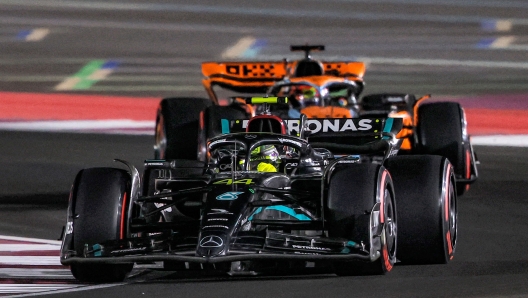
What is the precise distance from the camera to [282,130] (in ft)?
40.9

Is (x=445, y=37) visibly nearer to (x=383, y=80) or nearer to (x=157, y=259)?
(x=383, y=80)

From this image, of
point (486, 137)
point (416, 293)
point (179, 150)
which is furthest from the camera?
point (486, 137)

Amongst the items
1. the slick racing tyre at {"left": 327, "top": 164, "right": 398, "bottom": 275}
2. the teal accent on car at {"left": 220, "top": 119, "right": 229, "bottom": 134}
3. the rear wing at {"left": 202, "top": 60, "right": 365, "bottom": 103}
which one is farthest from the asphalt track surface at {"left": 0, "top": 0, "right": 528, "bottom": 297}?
the teal accent on car at {"left": 220, "top": 119, "right": 229, "bottom": 134}

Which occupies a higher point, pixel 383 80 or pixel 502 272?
pixel 383 80

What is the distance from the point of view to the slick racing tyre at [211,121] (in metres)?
16.4

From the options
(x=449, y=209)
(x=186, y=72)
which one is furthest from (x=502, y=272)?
(x=186, y=72)

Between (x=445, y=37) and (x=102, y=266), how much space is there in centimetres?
3024

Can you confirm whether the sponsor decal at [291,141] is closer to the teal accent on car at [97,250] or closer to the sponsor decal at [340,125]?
the teal accent on car at [97,250]

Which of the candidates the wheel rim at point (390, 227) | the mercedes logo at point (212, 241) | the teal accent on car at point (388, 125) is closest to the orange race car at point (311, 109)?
the teal accent on car at point (388, 125)

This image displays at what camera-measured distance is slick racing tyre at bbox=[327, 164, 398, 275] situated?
10047 mm

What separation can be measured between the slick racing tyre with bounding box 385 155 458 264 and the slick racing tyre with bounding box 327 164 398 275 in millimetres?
557

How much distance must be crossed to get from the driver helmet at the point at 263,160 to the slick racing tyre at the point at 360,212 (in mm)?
→ 1411

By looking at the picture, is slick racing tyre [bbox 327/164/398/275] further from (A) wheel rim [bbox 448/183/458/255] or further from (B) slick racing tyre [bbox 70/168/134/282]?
(B) slick racing tyre [bbox 70/168/134/282]

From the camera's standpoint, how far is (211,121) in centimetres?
1658
